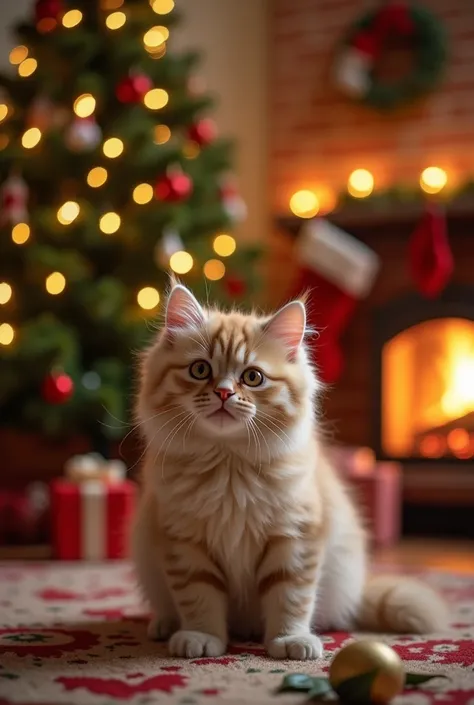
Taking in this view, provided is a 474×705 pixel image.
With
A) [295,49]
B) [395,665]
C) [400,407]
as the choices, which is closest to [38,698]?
[395,665]

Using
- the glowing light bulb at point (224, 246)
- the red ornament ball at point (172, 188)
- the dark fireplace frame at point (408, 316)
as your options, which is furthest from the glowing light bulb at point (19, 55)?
the dark fireplace frame at point (408, 316)

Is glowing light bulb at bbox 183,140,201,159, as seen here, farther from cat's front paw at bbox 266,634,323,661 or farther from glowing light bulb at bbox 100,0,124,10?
cat's front paw at bbox 266,634,323,661

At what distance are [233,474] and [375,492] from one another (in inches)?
76.7

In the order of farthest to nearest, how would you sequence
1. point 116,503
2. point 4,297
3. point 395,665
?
point 4,297
point 116,503
point 395,665

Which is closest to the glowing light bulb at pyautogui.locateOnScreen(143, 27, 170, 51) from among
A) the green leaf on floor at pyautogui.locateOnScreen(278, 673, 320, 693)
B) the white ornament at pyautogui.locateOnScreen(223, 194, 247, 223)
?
the white ornament at pyautogui.locateOnScreen(223, 194, 247, 223)

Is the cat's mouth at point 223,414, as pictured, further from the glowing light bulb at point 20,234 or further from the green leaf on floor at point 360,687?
the glowing light bulb at point 20,234

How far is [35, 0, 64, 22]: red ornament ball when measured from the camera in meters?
3.26

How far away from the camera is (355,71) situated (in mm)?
3982

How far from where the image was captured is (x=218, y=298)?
342 cm

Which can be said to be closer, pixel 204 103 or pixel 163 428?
pixel 163 428

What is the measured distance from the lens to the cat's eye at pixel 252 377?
1.42 meters

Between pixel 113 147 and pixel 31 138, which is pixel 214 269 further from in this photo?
pixel 31 138

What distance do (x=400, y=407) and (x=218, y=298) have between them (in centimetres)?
107

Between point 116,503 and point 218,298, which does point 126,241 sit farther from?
point 116,503
